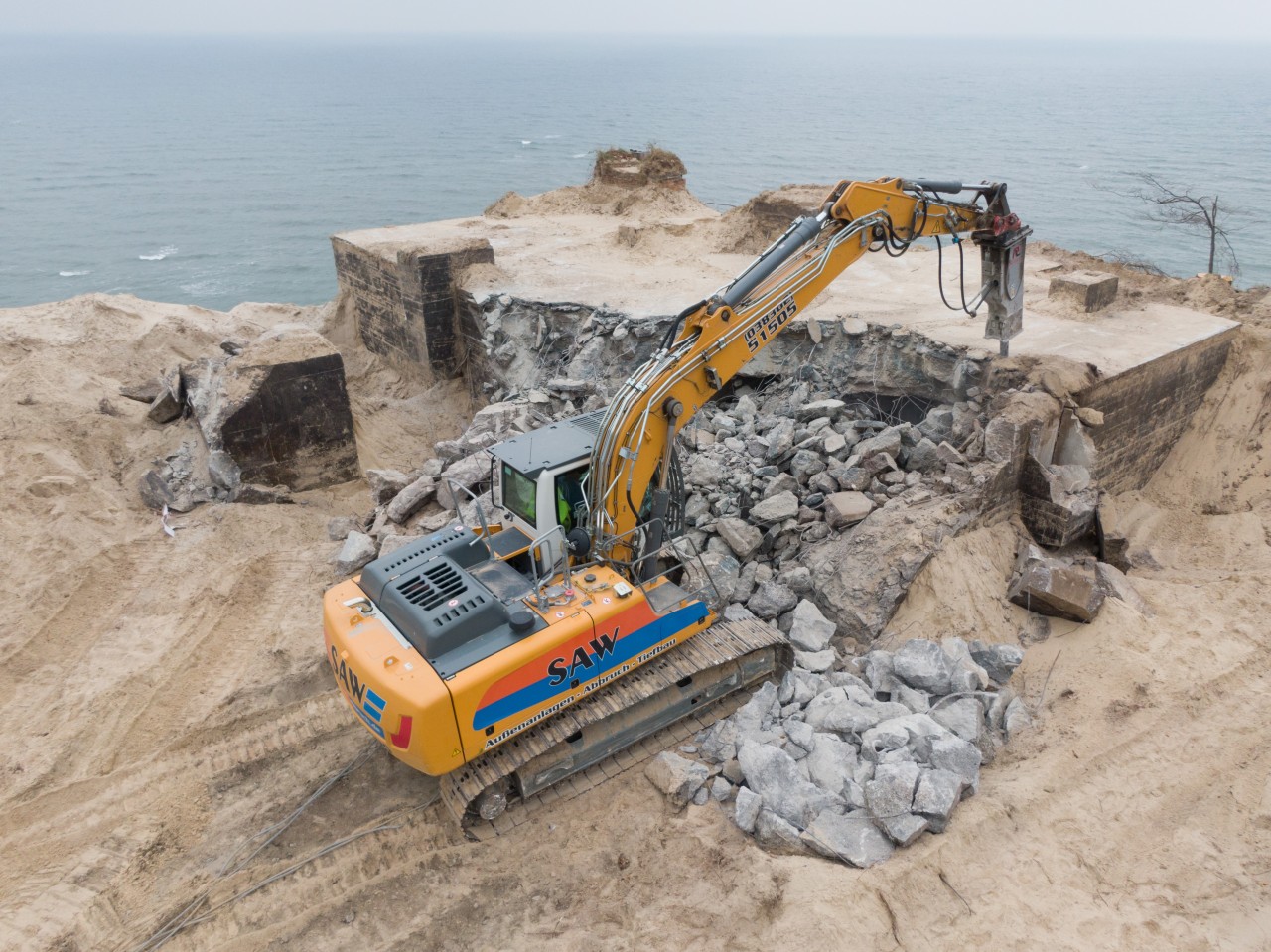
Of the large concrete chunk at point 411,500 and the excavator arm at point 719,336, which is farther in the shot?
the large concrete chunk at point 411,500

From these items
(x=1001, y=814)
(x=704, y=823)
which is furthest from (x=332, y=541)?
(x=1001, y=814)

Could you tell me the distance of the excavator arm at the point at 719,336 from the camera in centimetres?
707

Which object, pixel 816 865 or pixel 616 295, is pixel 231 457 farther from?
pixel 816 865

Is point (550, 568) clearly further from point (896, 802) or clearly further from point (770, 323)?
point (896, 802)

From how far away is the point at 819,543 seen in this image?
31.0 feet

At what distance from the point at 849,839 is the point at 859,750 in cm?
82

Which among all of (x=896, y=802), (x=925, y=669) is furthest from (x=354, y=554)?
(x=896, y=802)

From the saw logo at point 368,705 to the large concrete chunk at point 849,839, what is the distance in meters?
2.87

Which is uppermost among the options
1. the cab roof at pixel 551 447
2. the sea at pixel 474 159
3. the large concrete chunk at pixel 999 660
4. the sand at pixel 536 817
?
the cab roof at pixel 551 447

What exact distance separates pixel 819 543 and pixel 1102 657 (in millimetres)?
2736

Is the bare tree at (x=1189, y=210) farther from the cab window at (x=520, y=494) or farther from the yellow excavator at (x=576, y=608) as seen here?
the cab window at (x=520, y=494)

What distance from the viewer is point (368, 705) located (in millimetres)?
6402

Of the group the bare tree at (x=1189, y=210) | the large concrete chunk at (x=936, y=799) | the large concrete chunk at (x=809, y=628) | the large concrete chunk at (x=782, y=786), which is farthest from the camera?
the bare tree at (x=1189, y=210)

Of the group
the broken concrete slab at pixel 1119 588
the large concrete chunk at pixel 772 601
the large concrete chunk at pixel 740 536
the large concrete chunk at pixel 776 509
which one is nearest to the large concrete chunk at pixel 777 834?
the large concrete chunk at pixel 772 601
